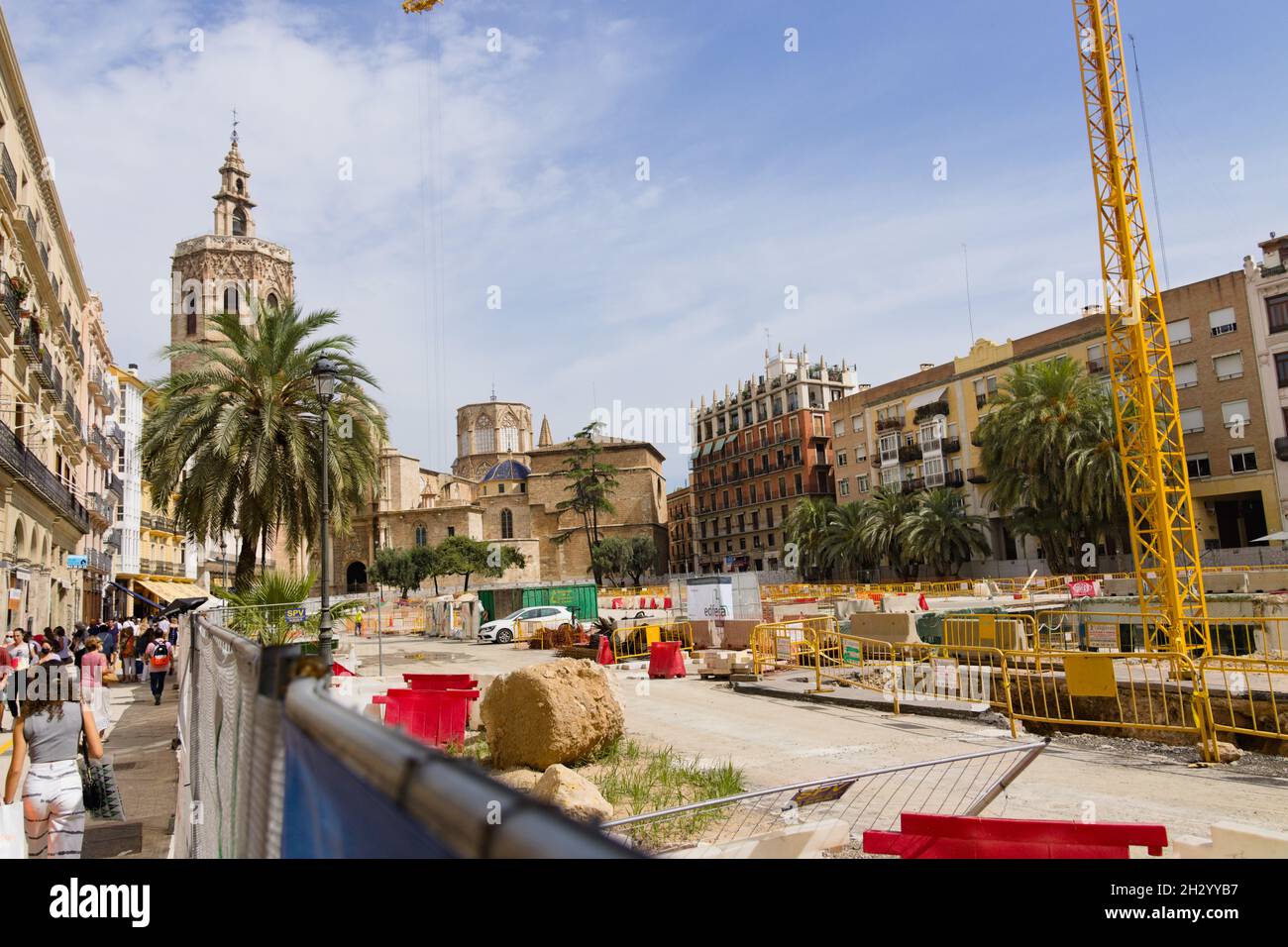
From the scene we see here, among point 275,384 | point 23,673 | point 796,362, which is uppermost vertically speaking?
point 796,362

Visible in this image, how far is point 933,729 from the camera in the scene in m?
11.3

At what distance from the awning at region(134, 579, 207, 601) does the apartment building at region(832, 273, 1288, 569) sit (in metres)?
41.9

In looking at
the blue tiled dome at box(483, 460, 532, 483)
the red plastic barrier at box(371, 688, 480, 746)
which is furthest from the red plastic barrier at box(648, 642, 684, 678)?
the blue tiled dome at box(483, 460, 532, 483)

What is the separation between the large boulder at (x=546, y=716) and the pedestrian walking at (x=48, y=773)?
4240 millimetres

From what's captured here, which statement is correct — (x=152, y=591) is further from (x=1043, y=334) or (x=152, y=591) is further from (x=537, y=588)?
(x=1043, y=334)

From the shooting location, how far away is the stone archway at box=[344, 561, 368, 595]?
3287 inches

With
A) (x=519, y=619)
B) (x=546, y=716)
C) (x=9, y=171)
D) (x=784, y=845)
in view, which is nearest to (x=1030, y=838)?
(x=784, y=845)

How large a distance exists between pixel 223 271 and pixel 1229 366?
2706 inches

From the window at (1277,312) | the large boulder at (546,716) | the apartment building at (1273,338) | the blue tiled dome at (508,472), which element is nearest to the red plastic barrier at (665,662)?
the large boulder at (546,716)

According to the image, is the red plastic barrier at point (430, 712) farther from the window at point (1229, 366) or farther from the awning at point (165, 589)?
the window at point (1229, 366)

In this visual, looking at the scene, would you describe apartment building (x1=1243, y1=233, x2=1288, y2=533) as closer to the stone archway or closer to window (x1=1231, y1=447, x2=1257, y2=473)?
window (x1=1231, y1=447, x2=1257, y2=473)

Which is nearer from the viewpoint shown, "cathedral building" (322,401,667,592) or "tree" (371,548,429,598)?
"tree" (371,548,429,598)

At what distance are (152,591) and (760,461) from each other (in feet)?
166
